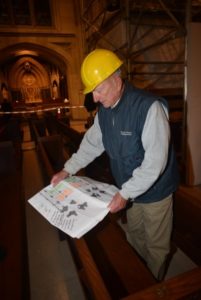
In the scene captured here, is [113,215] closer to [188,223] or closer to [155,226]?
[188,223]

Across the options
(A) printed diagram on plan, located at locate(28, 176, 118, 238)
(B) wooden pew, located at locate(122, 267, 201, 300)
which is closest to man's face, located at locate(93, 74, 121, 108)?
(A) printed diagram on plan, located at locate(28, 176, 118, 238)

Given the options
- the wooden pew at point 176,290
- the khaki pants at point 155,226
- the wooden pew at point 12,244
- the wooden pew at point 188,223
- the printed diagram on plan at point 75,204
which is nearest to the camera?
the wooden pew at point 176,290

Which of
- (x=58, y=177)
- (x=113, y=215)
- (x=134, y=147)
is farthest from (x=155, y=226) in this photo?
(x=113, y=215)

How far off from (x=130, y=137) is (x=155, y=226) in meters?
0.58

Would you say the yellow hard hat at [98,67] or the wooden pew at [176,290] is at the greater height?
the yellow hard hat at [98,67]

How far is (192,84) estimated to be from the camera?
7.88ft

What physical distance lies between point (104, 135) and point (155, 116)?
0.37 metres

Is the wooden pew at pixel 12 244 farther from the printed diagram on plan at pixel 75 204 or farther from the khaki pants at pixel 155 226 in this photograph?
the khaki pants at pixel 155 226

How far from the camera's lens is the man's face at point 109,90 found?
3.20ft

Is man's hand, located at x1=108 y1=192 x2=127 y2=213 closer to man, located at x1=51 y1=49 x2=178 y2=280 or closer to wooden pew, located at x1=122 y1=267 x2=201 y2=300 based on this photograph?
man, located at x1=51 y1=49 x2=178 y2=280

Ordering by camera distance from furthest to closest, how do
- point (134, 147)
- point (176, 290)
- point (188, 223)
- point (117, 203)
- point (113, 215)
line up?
point (113, 215) < point (188, 223) < point (134, 147) < point (117, 203) < point (176, 290)

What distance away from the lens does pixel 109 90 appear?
996 millimetres

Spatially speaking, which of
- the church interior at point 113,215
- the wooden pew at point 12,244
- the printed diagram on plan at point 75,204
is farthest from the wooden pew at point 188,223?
the wooden pew at point 12,244

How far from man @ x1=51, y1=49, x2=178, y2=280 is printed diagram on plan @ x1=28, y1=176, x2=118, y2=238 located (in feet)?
0.23
